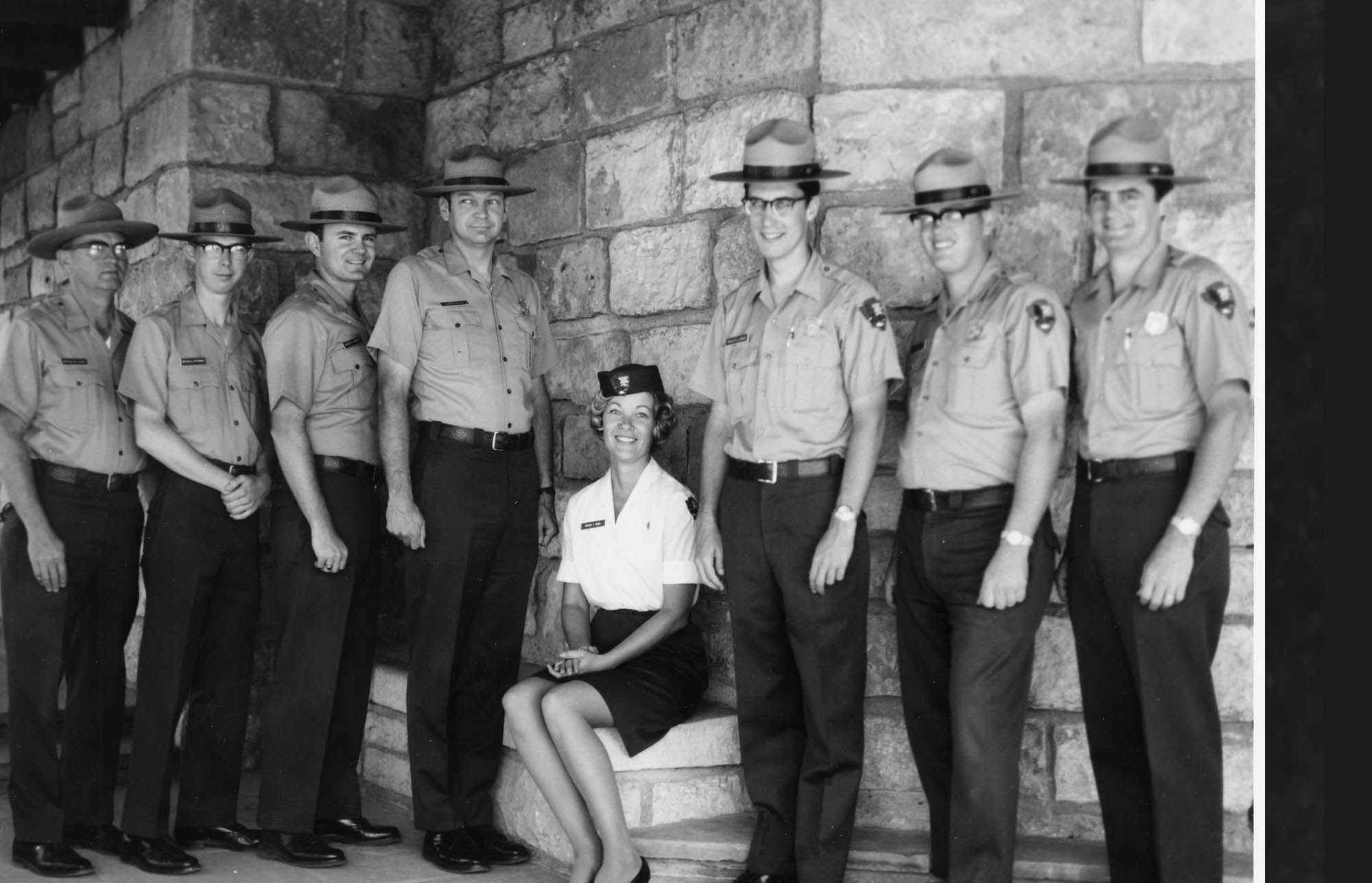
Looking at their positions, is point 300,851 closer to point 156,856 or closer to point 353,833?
point 353,833

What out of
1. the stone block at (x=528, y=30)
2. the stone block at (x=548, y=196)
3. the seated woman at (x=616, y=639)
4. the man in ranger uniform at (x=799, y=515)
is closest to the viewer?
the man in ranger uniform at (x=799, y=515)

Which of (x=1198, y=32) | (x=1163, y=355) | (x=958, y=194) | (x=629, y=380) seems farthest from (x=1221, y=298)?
(x=629, y=380)

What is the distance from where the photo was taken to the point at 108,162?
5.67 meters

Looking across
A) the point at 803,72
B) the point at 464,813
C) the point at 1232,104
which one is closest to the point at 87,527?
the point at 464,813

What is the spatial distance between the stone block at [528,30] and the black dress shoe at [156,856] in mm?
2933

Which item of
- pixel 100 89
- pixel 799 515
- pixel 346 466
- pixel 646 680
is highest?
pixel 100 89

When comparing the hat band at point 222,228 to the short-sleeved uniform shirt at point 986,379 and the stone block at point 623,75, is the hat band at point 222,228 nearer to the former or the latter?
the stone block at point 623,75

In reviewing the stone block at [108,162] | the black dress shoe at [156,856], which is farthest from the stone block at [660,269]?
the stone block at [108,162]

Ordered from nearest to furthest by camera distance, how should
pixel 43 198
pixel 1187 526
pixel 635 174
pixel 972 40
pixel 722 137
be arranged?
pixel 1187 526, pixel 972 40, pixel 722 137, pixel 635 174, pixel 43 198

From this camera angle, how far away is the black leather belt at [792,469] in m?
3.46

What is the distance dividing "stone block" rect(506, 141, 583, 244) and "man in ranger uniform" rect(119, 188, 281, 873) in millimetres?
1095

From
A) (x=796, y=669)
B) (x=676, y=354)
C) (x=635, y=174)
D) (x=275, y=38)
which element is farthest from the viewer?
(x=275, y=38)

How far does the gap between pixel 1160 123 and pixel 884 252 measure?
79cm

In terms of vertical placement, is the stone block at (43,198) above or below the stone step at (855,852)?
above
